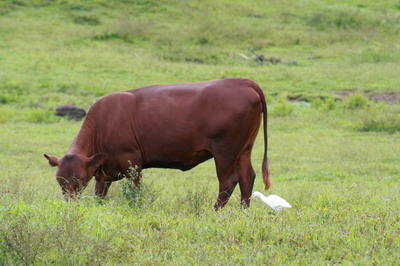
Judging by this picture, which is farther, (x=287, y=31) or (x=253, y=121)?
(x=287, y=31)

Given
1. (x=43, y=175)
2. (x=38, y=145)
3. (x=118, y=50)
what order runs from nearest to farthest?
(x=43, y=175), (x=38, y=145), (x=118, y=50)

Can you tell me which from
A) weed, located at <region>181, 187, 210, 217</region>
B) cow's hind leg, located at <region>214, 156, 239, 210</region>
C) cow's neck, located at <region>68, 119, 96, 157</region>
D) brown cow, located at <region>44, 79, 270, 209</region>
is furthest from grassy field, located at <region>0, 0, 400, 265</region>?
cow's neck, located at <region>68, 119, 96, 157</region>

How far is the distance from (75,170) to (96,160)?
0.80ft

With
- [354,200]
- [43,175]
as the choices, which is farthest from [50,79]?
[354,200]

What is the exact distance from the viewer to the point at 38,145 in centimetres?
1317

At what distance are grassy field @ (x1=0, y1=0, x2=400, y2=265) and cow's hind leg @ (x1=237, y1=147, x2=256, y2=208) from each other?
252mm

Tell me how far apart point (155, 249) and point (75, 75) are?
54.4 ft

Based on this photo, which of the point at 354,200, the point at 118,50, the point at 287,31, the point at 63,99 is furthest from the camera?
the point at 287,31

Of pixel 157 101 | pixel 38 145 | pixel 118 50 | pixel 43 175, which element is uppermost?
pixel 157 101

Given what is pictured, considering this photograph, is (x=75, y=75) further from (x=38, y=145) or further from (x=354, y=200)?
(x=354, y=200)

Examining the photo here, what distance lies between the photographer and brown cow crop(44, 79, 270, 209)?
6855mm

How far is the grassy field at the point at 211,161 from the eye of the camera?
15.0 feet

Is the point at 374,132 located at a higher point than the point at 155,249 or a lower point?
lower

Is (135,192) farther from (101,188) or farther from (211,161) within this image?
(211,161)
